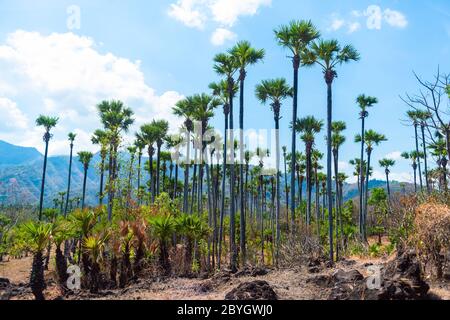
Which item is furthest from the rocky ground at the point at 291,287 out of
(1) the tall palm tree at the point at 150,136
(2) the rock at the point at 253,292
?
(1) the tall palm tree at the point at 150,136

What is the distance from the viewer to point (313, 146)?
33.4 meters

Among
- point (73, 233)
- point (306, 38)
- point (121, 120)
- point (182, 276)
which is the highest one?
point (306, 38)

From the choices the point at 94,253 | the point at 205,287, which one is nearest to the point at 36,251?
the point at 94,253

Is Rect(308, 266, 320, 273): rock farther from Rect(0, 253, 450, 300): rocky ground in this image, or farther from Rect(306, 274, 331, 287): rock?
Rect(306, 274, 331, 287): rock

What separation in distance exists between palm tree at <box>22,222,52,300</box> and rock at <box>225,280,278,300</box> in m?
6.71

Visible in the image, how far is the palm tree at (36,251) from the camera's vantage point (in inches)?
512

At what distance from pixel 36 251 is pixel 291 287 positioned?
883 cm

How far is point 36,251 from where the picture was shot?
13086mm

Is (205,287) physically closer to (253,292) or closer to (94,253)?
(253,292)

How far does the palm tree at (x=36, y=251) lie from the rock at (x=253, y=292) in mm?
6710

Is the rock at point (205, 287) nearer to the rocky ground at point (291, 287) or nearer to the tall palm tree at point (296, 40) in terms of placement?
the rocky ground at point (291, 287)
